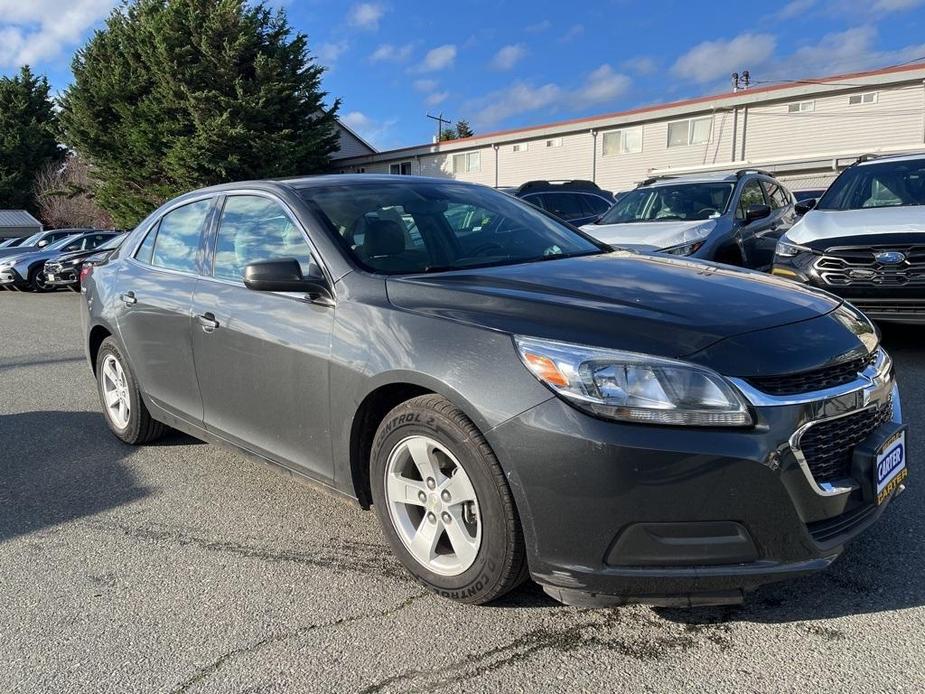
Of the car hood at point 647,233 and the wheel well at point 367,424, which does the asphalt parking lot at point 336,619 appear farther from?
the car hood at point 647,233

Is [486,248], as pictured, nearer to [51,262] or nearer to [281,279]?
[281,279]

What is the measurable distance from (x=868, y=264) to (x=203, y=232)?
5041 mm

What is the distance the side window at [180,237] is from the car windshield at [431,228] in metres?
0.89

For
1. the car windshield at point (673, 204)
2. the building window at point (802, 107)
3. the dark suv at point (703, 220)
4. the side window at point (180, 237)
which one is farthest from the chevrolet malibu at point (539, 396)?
the building window at point (802, 107)

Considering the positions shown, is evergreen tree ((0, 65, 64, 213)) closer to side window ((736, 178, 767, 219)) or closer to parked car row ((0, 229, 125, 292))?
parked car row ((0, 229, 125, 292))

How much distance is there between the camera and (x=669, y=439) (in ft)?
7.27

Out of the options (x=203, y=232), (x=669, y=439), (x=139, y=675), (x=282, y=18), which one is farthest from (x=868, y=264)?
(x=282, y=18)

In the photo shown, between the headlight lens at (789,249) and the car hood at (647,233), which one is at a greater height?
the car hood at (647,233)

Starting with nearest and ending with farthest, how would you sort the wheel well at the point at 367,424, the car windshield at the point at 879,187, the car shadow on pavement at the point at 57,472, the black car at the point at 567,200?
the wheel well at the point at 367,424 < the car shadow on pavement at the point at 57,472 < the car windshield at the point at 879,187 < the black car at the point at 567,200

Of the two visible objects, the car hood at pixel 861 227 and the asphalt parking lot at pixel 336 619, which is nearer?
the asphalt parking lot at pixel 336 619

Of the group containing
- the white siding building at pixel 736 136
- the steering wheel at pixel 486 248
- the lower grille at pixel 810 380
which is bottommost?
the lower grille at pixel 810 380

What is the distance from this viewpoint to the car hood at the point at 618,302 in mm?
2412

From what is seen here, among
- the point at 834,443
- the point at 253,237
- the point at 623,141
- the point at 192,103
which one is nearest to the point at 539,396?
the point at 834,443

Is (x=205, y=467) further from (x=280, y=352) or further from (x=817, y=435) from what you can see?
(x=817, y=435)
